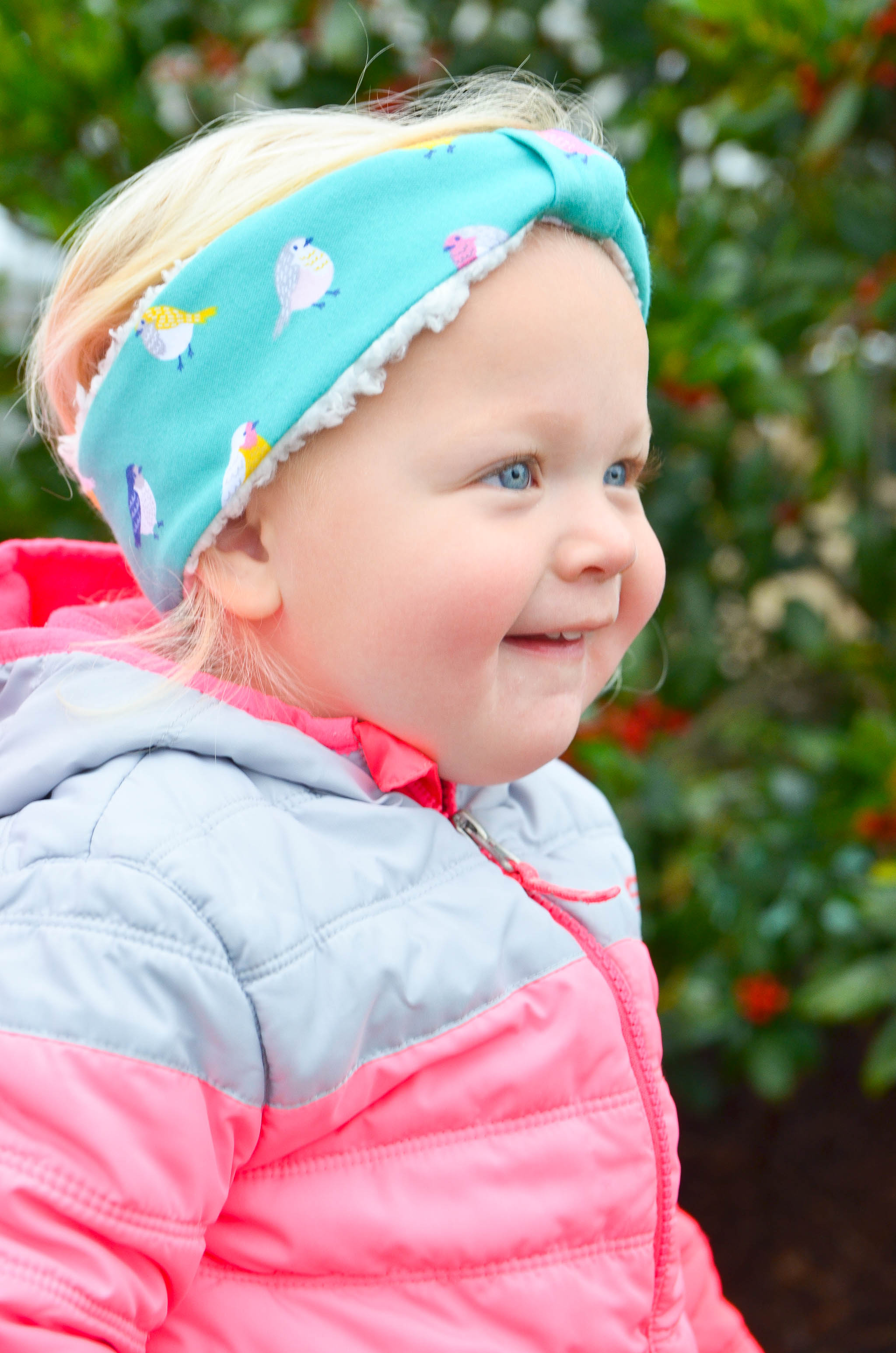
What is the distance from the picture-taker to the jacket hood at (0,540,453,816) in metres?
0.97

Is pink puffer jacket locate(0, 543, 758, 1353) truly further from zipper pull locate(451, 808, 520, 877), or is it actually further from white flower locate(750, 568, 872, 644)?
white flower locate(750, 568, 872, 644)

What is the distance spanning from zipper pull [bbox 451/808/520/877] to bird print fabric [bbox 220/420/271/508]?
1.22 feet

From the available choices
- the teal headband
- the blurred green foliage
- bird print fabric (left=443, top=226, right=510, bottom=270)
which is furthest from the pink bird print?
the blurred green foliage

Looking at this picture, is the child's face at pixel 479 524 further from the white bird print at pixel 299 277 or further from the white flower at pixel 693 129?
the white flower at pixel 693 129

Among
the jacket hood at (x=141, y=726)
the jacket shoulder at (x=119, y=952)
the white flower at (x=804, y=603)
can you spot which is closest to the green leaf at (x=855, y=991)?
the white flower at (x=804, y=603)

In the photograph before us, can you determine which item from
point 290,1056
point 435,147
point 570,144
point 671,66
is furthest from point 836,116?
point 290,1056

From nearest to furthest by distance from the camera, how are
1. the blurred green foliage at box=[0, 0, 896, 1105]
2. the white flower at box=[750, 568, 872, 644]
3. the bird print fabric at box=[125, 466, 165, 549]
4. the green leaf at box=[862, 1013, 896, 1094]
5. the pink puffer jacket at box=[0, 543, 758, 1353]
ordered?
the pink puffer jacket at box=[0, 543, 758, 1353]
the bird print fabric at box=[125, 466, 165, 549]
the green leaf at box=[862, 1013, 896, 1094]
the blurred green foliage at box=[0, 0, 896, 1105]
the white flower at box=[750, 568, 872, 644]

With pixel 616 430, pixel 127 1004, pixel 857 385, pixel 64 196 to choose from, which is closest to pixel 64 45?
pixel 64 196

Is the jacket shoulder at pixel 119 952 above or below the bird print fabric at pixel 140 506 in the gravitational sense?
below

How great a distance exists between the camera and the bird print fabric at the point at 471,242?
94cm

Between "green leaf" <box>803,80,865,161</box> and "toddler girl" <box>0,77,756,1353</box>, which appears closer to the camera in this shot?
"toddler girl" <box>0,77,756,1353</box>

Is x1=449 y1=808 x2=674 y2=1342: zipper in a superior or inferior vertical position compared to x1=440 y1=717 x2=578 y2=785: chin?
inferior

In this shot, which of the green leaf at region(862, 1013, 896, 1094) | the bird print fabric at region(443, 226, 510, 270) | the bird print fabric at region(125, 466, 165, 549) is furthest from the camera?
the green leaf at region(862, 1013, 896, 1094)

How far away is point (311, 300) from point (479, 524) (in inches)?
8.9
